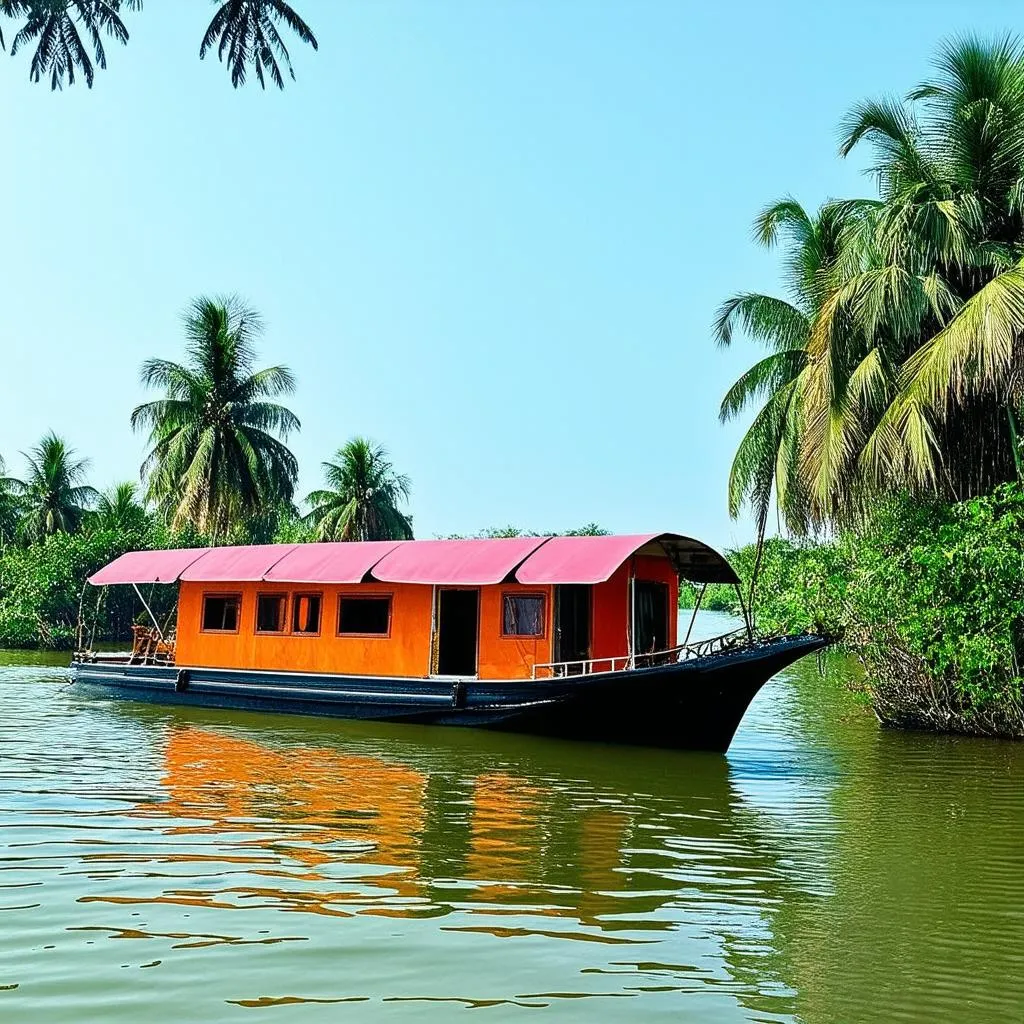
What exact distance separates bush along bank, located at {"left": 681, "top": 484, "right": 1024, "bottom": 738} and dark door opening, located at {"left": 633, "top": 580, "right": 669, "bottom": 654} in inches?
68.1

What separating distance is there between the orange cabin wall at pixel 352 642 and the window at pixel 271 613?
0.27 ft

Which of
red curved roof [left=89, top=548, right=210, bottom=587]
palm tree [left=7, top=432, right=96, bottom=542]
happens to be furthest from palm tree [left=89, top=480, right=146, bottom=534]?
red curved roof [left=89, top=548, right=210, bottom=587]

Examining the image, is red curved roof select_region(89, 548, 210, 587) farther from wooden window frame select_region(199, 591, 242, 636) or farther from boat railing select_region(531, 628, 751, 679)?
boat railing select_region(531, 628, 751, 679)

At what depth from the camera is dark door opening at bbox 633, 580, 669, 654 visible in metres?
13.7

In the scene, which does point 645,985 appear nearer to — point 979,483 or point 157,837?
point 157,837

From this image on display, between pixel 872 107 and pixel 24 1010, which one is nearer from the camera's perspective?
pixel 24 1010

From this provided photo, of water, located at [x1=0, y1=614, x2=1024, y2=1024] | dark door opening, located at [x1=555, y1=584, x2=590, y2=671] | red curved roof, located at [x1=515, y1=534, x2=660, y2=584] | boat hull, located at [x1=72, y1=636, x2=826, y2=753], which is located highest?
red curved roof, located at [x1=515, y1=534, x2=660, y2=584]

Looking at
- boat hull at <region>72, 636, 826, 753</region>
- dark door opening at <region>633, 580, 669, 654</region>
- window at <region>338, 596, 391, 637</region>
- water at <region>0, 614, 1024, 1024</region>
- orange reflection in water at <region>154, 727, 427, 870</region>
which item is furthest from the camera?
window at <region>338, 596, 391, 637</region>

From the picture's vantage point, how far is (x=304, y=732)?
44.7 ft

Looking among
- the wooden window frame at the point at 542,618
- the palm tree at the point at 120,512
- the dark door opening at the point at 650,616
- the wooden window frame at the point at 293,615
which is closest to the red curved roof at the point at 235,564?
the wooden window frame at the point at 293,615

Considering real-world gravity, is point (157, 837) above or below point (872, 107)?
below

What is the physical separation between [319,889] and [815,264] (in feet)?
46.3

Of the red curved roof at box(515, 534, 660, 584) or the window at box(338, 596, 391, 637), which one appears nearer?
the red curved roof at box(515, 534, 660, 584)

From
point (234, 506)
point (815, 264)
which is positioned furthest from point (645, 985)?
point (234, 506)
